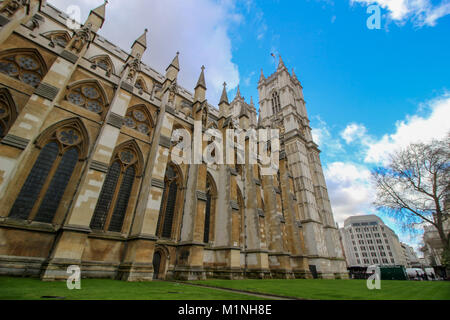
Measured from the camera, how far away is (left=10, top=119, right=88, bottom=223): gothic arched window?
9.66m

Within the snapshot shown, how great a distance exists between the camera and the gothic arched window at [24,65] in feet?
35.1

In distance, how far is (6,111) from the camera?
33.3 feet

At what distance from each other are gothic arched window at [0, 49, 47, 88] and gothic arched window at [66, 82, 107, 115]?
5.42 ft

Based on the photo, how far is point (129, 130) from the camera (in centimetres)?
1400

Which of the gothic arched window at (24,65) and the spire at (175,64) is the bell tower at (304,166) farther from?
the gothic arched window at (24,65)

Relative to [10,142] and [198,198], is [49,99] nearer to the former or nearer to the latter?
[10,142]

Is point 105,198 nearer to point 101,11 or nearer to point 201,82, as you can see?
point 201,82

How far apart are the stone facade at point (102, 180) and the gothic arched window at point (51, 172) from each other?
5 centimetres

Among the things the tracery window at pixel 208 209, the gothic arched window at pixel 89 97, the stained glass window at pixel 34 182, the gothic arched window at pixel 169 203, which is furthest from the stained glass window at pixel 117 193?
the tracery window at pixel 208 209

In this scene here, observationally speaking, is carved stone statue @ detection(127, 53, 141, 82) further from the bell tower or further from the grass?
the bell tower

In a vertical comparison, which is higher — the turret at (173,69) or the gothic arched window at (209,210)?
the turret at (173,69)

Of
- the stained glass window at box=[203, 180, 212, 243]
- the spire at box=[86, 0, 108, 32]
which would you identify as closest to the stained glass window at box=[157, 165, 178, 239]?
the stained glass window at box=[203, 180, 212, 243]

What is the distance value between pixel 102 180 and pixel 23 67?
25.8 feet
